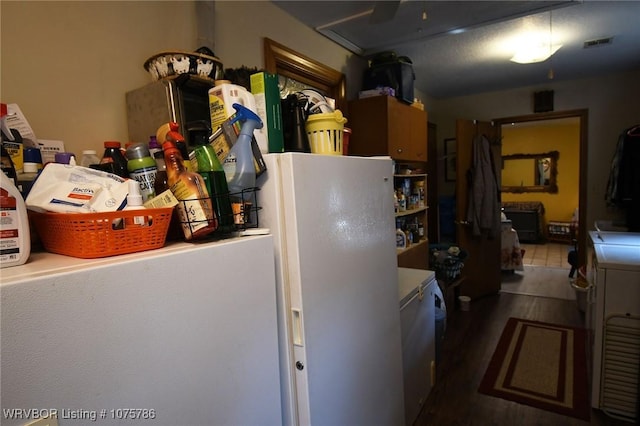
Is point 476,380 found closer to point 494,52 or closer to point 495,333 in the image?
point 495,333

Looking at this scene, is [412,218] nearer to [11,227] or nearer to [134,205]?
[134,205]

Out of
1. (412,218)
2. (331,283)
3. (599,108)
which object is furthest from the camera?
(599,108)

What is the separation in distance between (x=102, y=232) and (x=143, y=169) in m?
0.26

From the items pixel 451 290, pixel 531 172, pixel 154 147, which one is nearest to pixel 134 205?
pixel 154 147

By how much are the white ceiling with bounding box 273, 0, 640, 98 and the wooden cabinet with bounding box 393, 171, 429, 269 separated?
3.36 feet

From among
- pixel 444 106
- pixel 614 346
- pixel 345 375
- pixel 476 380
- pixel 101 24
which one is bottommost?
pixel 476 380

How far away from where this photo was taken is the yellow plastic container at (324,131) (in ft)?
3.73

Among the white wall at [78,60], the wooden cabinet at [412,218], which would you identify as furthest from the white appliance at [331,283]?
the wooden cabinet at [412,218]

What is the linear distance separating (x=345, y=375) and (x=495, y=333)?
238 centimetres

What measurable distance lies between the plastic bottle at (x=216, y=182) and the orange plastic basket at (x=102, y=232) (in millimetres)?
112

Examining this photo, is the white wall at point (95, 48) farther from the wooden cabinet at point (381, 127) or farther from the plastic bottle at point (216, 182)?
the wooden cabinet at point (381, 127)

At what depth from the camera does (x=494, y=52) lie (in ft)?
9.64

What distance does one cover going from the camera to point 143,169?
2.82ft

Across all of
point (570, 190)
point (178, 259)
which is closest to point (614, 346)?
point (178, 259)
